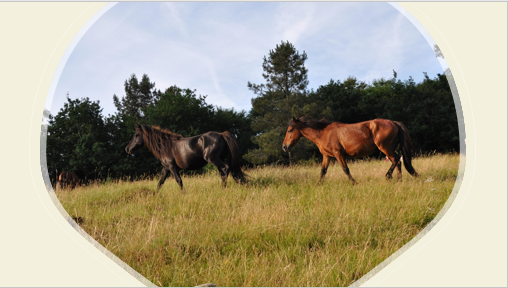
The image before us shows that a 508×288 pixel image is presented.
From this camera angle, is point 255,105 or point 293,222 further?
point 255,105

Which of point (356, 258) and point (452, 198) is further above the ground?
point (452, 198)

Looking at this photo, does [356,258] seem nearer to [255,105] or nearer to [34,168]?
[34,168]

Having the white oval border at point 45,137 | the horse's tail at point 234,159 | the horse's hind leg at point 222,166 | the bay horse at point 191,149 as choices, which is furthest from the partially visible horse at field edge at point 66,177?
the horse's tail at point 234,159

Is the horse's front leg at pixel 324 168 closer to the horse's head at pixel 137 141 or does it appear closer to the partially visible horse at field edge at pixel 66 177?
the horse's head at pixel 137 141

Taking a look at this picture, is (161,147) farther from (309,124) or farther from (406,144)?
(406,144)

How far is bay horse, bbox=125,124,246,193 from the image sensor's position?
6.58m

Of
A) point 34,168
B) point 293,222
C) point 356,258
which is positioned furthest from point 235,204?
point 34,168

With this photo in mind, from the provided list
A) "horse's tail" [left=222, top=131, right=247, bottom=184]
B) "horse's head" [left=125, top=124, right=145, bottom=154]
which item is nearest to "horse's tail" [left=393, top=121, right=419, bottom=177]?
"horse's tail" [left=222, top=131, right=247, bottom=184]

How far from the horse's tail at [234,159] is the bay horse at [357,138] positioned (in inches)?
50.4

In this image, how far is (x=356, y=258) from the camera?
9.34 feet

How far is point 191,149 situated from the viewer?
6.72m

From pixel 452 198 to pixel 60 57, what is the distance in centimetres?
348

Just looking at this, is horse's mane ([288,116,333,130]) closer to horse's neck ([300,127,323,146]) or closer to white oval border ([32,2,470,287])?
horse's neck ([300,127,323,146])

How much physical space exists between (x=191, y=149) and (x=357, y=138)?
156 inches
